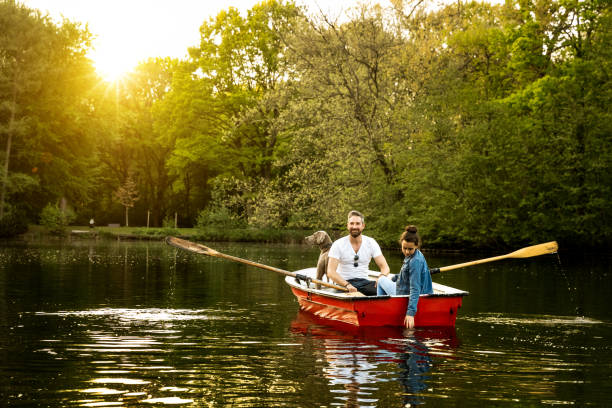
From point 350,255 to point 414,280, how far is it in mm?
1821

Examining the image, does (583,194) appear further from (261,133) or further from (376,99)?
(261,133)

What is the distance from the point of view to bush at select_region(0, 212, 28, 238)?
40906 millimetres

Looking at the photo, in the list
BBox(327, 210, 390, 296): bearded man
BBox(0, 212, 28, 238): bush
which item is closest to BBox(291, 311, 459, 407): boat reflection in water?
BBox(327, 210, 390, 296): bearded man

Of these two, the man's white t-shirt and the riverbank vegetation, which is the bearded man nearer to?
the man's white t-shirt

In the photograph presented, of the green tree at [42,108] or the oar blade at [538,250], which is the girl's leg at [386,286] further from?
the green tree at [42,108]

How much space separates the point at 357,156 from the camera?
33.9 m

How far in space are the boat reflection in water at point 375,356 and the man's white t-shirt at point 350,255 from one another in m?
0.91

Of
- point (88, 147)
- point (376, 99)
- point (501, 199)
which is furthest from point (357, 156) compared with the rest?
point (88, 147)

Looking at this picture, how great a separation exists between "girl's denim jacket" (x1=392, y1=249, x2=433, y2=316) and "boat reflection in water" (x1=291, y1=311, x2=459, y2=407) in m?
0.55

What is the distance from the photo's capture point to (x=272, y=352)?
9320mm

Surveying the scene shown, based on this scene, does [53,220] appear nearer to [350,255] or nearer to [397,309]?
[350,255]

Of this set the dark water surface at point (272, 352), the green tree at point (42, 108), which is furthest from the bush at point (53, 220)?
the dark water surface at point (272, 352)

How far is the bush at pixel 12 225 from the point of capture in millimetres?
40906

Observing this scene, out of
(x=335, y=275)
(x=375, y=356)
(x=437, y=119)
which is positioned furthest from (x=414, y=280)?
(x=437, y=119)
